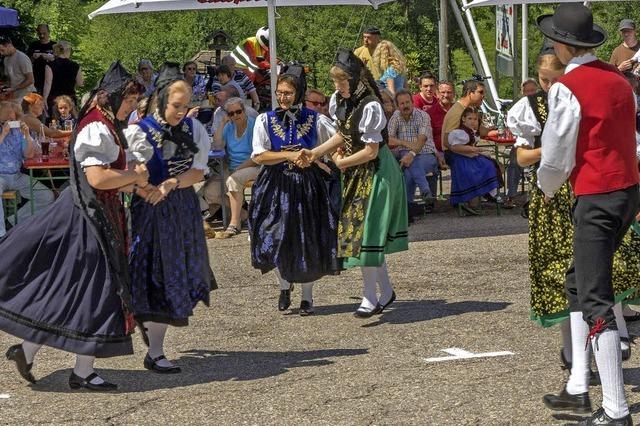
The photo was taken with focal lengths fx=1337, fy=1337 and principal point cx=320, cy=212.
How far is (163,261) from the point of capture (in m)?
6.85

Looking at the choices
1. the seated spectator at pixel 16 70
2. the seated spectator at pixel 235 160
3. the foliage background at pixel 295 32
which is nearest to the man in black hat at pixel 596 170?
the seated spectator at pixel 235 160

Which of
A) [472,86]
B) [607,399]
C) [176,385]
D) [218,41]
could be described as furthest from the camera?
[218,41]

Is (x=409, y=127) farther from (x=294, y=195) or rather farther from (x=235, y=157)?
(x=294, y=195)

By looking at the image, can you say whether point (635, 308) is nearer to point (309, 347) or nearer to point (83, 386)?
point (309, 347)

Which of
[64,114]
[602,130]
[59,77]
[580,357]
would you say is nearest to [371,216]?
[580,357]

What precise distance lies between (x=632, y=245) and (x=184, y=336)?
9.47 feet

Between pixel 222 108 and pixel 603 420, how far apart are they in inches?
311

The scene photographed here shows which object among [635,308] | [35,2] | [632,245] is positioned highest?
[35,2]

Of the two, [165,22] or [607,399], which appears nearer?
[607,399]

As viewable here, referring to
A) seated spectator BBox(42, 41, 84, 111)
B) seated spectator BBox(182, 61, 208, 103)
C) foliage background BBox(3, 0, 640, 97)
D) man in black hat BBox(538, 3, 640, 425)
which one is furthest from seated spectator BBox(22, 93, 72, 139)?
foliage background BBox(3, 0, 640, 97)

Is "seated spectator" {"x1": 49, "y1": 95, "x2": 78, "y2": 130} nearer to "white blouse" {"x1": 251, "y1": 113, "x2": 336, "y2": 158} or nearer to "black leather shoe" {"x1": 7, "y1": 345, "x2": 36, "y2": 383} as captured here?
"white blouse" {"x1": 251, "y1": 113, "x2": 336, "y2": 158}

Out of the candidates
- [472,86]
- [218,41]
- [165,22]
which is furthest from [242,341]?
[165,22]

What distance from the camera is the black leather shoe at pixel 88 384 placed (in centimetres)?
653

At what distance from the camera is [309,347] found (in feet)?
24.6
